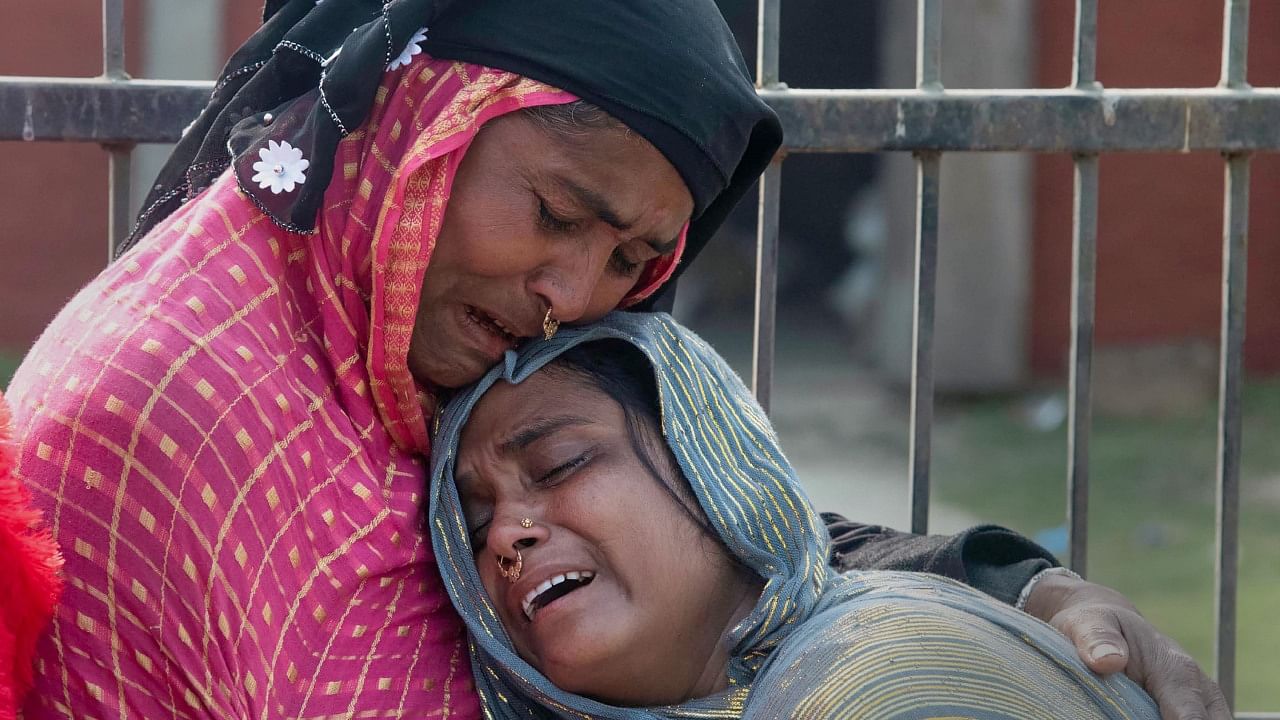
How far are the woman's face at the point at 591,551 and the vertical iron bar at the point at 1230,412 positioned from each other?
119cm

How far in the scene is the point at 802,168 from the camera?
1212 centimetres

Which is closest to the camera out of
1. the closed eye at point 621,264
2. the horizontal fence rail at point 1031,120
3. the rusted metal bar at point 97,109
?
the closed eye at point 621,264

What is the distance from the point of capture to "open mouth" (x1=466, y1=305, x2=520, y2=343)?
7.50 feet

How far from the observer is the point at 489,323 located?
2.30 m

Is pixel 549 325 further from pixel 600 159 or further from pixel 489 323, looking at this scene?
pixel 600 159

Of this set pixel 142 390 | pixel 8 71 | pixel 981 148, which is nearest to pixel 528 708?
pixel 142 390

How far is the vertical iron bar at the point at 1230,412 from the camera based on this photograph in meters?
2.90

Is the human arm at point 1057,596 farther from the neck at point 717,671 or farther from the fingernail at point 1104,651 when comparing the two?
the neck at point 717,671

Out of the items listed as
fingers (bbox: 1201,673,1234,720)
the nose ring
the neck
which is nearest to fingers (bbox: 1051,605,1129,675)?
fingers (bbox: 1201,673,1234,720)

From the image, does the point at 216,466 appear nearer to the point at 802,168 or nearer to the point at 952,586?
the point at 952,586

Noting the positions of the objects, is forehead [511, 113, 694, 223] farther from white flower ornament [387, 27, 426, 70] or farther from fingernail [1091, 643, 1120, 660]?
fingernail [1091, 643, 1120, 660]

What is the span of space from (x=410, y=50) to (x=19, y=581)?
0.97 m

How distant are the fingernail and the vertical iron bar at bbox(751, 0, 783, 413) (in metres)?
0.87

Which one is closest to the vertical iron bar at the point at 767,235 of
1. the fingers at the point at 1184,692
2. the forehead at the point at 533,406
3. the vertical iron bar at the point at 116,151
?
the forehead at the point at 533,406
